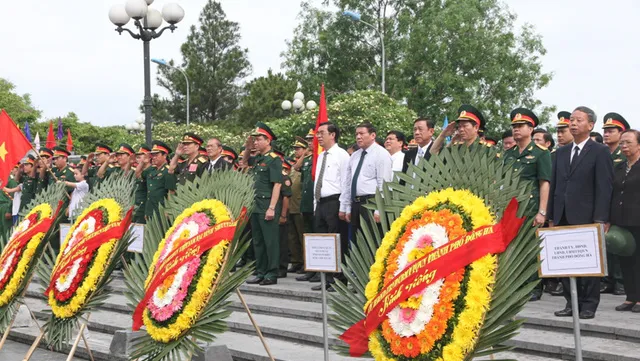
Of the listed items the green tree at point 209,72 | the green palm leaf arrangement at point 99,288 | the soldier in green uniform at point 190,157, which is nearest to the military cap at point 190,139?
the soldier in green uniform at point 190,157

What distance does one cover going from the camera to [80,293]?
20.3ft

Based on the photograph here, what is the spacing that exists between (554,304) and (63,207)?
468 cm

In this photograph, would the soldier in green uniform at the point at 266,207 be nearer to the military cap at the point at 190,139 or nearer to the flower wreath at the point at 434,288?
the military cap at the point at 190,139

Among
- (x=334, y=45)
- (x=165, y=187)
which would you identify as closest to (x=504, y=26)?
(x=334, y=45)

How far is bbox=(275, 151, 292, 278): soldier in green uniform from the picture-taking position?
404 inches

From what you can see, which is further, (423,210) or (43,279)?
(43,279)

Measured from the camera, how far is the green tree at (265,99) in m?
52.2

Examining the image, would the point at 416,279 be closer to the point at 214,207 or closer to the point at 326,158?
the point at 214,207

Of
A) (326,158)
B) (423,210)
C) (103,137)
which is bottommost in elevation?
(423,210)

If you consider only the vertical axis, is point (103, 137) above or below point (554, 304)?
above

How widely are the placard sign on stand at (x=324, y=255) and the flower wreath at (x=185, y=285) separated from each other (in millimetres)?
555

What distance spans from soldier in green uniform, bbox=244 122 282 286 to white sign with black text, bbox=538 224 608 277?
5.76 m

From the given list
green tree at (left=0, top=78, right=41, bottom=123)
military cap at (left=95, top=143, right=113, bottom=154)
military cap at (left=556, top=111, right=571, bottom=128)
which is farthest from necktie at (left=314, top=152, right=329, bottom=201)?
green tree at (left=0, top=78, right=41, bottom=123)

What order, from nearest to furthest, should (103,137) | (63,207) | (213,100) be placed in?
(63,207) < (213,100) < (103,137)
